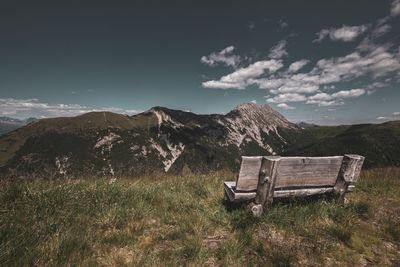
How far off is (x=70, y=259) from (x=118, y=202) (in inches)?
85.7

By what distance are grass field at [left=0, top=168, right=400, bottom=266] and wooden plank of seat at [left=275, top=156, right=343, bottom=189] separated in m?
0.58

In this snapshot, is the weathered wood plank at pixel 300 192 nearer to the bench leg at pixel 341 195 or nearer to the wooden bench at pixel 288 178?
the wooden bench at pixel 288 178

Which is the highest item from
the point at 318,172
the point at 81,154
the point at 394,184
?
the point at 318,172

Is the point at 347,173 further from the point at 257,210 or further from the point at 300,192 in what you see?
the point at 257,210

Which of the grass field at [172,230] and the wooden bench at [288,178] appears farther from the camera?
the wooden bench at [288,178]

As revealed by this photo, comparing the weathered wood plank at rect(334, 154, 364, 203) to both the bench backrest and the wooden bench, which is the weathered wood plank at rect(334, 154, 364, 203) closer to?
the wooden bench

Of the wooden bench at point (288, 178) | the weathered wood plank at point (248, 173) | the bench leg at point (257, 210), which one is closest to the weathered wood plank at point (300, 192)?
the wooden bench at point (288, 178)

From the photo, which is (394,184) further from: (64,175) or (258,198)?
(64,175)

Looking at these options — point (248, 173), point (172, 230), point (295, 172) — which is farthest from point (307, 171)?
point (172, 230)

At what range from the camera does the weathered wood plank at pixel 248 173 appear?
548 centimetres

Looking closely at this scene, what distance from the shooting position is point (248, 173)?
5547 mm

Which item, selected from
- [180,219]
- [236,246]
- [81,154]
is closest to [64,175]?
[180,219]

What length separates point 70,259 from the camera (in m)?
3.55

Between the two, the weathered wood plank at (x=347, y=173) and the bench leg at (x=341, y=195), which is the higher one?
the weathered wood plank at (x=347, y=173)
